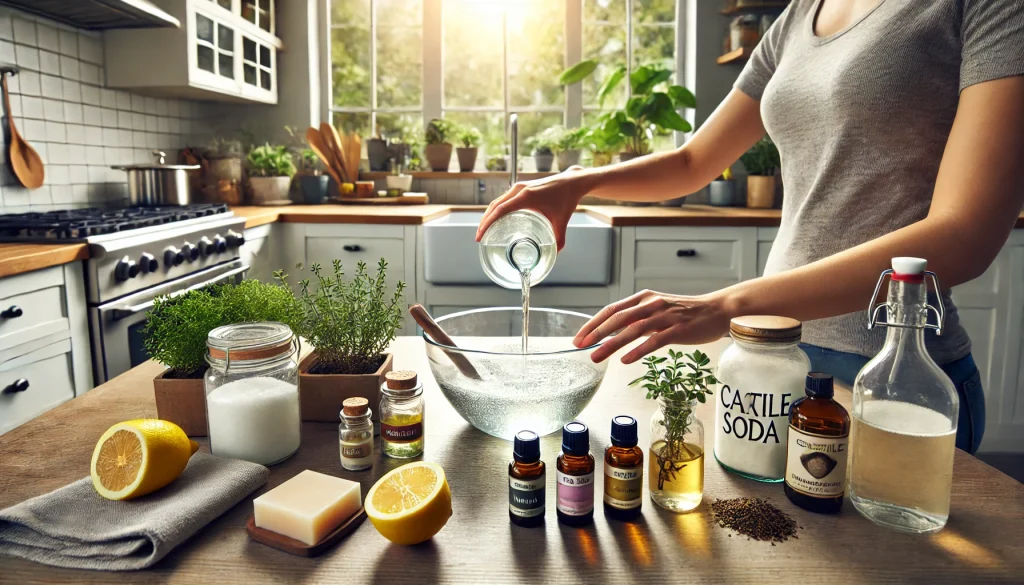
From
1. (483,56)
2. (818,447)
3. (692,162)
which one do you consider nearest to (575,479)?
(818,447)

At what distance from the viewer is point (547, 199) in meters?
1.12

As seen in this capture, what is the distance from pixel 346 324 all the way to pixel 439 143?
2.94 m

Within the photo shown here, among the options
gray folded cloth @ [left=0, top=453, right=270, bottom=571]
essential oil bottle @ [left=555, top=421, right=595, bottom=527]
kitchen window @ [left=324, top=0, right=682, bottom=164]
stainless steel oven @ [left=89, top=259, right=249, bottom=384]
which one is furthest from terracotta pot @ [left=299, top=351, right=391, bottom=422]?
kitchen window @ [left=324, top=0, right=682, bottom=164]

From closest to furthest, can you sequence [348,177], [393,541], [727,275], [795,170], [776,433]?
[393,541] → [776,433] → [795,170] → [727,275] → [348,177]

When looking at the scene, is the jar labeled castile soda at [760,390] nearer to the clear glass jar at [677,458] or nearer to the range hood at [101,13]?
the clear glass jar at [677,458]

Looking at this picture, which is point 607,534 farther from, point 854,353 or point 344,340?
point 854,353

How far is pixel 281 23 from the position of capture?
3.65 meters

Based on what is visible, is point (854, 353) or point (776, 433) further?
point (854, 353)

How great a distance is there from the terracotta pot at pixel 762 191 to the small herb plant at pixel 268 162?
88.0 inches

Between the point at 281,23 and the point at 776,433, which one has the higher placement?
the point at 281,23

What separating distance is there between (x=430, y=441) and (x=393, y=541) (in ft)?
0.77

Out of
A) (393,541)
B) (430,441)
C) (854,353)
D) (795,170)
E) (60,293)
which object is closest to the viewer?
(393,541)

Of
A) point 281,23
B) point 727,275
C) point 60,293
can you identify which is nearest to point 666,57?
point 727,275

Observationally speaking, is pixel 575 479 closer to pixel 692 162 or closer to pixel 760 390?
pixel 760 390
